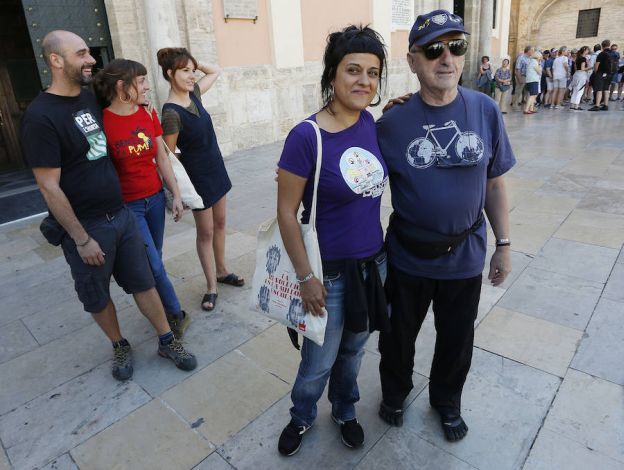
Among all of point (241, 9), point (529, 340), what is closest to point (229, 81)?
point (241, 9)

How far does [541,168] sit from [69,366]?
6.89m

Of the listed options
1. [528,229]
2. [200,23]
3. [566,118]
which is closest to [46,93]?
[528,229]

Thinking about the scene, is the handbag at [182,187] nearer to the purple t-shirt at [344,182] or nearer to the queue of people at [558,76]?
the purple t-shirt at [344,182]

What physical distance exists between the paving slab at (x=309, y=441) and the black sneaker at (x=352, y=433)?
34mm

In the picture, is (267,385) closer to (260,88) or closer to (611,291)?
(611,291)

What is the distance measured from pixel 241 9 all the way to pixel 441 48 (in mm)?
8069

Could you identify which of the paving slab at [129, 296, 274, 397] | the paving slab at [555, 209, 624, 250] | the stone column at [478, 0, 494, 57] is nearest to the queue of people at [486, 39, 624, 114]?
the stone column at [478, 0, 494, 57]

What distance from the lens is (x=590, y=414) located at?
2316 mm

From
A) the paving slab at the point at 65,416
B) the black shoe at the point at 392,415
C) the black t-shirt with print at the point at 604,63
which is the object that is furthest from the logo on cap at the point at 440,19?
the black t-shirt with print at the point at 604,63

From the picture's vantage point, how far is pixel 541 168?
7.13 m

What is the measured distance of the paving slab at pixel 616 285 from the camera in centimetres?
340

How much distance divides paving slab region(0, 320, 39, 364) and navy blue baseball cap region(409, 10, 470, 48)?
3204mm

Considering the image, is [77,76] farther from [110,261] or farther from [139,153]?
[110,261]

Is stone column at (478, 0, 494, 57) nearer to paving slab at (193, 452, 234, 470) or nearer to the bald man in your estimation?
the bald man
